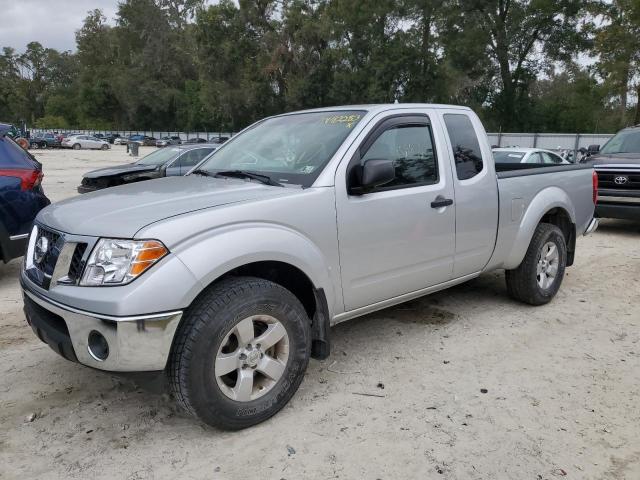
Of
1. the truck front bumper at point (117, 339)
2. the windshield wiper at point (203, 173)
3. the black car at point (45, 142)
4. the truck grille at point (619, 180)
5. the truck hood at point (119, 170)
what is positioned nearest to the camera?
the truck front bumper at point (117, 339)

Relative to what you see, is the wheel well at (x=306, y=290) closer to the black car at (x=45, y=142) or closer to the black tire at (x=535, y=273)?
the black tire at (x=535, y=273)

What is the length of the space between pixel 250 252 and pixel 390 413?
1.29m

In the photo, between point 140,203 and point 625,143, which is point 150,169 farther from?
point 625,143

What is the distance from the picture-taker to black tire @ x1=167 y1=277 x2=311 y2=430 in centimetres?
271

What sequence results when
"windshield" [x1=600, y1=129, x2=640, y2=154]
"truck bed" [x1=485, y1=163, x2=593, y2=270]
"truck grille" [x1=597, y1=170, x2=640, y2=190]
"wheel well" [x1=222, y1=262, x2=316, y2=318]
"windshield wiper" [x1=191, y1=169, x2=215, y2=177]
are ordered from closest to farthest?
1. "wheel well" [x1=222, y1=262, x2=316, y2=318]
2. "windshield wiper" [x1=191, y1=169, x2=215, y2=177]
3. "truck bed" [x1=485, y1=163, x2=593, y2=270]
4. "truck grille" [x1=597, y1=170, x2=640, y2=190]
5. "windshield" [x1=600, y1=129, x2=640, y2=154]

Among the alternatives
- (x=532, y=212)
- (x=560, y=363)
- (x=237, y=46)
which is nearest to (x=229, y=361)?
(x=560, y=363)

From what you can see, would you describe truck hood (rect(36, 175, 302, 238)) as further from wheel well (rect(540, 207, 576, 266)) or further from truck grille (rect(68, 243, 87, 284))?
wheel well (rect(540, 207, 576, 266))

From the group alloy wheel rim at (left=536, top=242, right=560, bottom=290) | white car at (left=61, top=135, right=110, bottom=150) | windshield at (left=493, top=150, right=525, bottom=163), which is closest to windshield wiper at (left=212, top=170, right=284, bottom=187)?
alloy wheel rim at (left=536, top=242, right=560, bottom=290)

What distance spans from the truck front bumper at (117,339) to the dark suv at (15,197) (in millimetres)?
3364

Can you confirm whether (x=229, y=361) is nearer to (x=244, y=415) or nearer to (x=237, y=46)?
(x=244, y=415)

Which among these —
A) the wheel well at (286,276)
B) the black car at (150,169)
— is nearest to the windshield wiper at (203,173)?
the wheel well at (286,276)

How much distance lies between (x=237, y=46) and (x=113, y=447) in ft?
164

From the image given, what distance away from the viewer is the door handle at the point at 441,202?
3.86 metres

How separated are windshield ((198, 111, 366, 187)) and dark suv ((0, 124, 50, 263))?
2.69 metres
